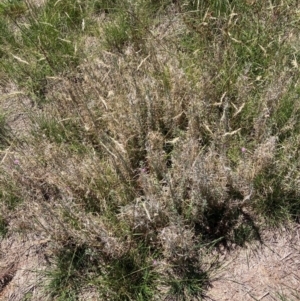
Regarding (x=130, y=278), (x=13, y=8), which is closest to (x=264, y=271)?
(x=130, y=278)

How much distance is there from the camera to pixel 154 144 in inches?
106

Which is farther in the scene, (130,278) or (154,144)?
(154,144)

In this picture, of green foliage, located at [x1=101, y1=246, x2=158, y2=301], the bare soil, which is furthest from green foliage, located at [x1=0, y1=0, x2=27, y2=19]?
the bare soil

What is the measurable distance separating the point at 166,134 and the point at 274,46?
41.7 inches

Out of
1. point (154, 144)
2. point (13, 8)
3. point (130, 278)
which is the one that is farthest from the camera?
point (13, 8)

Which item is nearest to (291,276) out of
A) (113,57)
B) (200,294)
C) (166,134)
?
(200,294)

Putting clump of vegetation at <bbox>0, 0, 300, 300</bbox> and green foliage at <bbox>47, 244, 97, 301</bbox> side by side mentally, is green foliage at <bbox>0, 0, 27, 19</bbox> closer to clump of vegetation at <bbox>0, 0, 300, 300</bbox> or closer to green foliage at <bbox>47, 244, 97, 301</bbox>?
clump of vegetation at <bbox>0, 0, 300, 300</bbox>

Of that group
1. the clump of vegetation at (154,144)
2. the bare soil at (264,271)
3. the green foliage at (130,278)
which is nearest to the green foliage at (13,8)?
the clump of vegetation at (154,144)

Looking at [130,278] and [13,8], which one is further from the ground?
[13,8]

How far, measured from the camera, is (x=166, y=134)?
2795 millimetres

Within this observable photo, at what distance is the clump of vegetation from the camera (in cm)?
237

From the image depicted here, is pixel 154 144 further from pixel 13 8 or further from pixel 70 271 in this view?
pixel 13 8

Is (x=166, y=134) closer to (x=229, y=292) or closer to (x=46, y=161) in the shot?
(x=46, y=161)

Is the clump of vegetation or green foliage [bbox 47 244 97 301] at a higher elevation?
→ the clump of vegetation
